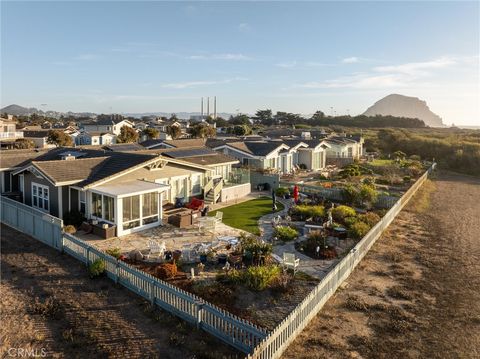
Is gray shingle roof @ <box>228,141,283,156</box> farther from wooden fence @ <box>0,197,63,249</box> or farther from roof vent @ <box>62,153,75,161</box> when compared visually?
wooden fence @ <box>0,197,63,249</box>

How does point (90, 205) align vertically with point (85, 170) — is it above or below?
below

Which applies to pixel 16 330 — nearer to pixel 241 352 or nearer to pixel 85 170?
pixel 241 352

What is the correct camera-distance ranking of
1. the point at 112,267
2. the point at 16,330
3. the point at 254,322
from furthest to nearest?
the point at 112,267 → the point at 254,322 → the point at 16,330

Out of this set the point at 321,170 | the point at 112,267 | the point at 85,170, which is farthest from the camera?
the point at 321,170

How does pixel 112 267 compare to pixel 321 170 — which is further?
pixel 321 170

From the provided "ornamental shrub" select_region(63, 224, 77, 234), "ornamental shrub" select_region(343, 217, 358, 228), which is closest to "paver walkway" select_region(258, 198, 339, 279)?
"ornamental shrub" select_region(343, 217, 358, 228)

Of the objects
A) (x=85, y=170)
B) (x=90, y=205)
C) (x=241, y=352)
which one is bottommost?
(x=241, y=352)

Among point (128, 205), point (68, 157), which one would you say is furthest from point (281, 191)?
point (68, 157)

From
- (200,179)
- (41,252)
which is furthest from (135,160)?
(41,252)
